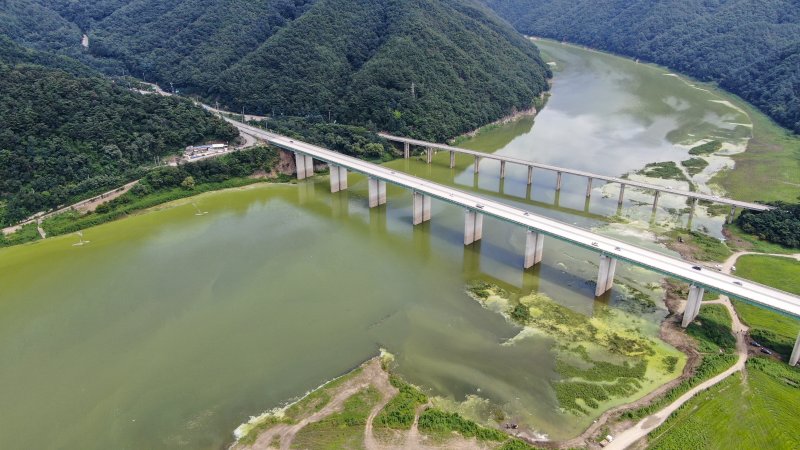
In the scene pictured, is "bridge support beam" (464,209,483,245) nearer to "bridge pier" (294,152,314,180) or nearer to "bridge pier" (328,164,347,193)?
"bridge pier" (328,164,347,193)

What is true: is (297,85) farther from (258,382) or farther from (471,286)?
(258,382)

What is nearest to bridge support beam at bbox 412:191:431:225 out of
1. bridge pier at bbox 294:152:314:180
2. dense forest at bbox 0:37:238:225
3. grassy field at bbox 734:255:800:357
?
bridge pier at bbox 294:152:314:180

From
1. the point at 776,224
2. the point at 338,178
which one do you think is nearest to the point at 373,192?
the point at 338,178

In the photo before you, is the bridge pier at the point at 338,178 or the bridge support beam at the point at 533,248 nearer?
the bridge support beam at the point at 533,248

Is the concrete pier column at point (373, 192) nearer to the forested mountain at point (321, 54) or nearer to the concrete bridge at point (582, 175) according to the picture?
the concrete bridge at point (582, 175)

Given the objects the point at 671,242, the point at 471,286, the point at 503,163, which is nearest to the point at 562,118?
the point at 503,163

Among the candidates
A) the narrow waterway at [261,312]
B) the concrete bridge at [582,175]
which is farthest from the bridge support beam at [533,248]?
the concrete bridge at [582,175]
